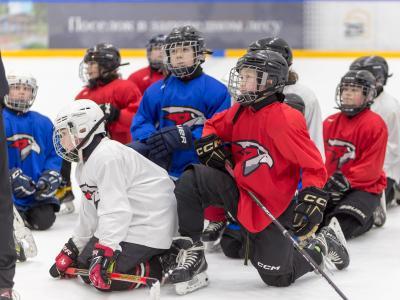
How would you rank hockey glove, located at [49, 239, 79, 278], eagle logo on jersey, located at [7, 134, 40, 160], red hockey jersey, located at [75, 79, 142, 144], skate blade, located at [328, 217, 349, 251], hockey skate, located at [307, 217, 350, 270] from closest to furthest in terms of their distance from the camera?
hockey glove, located at [49, 239, 79, 278]
hockey skate, located at [307, 217, 350, 270]
skate blade, located at [328, 217, 349, 251]
eagle logo on jersey, located at [7, 134, 40, 160]
red hockey jersey, located at [75, 79, 142, 144]

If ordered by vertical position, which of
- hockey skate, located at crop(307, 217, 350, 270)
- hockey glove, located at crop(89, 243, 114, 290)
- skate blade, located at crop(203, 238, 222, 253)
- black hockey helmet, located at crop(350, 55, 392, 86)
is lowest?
skate blade, located at crop(203, 238, 222, 253)

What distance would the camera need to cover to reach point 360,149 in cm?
394

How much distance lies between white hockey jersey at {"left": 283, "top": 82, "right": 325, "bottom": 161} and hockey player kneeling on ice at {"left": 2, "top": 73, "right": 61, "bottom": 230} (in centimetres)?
120

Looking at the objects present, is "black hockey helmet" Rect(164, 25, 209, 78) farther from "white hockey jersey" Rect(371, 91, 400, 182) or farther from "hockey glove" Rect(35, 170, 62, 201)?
"white hockey jersey" Rect(371, 91, 400, 182)

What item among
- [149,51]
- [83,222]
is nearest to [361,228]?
[83,222]

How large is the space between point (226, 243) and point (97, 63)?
1.45 m

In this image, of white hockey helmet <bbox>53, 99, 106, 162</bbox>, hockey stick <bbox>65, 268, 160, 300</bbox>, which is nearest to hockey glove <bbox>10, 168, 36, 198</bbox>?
white hockey helmet <bbox>53, 99, 106, 162</bbox>

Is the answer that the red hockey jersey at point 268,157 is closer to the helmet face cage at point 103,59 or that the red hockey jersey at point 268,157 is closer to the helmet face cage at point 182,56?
the helmet face cage at point 182,56

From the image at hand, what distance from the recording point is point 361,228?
3.86 m

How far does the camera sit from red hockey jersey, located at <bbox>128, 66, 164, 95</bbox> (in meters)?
4.97

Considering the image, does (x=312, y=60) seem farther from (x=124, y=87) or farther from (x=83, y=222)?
(x=83, y=222)

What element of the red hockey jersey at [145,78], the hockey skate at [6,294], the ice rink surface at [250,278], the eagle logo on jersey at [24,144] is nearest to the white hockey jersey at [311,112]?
the ice rink surface at [250,278]

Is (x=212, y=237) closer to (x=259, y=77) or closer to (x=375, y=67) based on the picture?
(x=259, y=77)

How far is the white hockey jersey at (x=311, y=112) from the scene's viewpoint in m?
3.91
